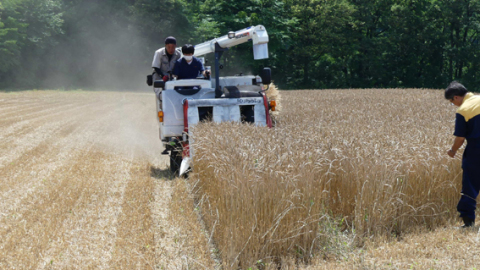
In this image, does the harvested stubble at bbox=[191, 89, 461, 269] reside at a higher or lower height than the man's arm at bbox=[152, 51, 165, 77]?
lower

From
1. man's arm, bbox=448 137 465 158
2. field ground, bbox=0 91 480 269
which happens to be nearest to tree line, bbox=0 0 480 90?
field ground, bbox=0 91 480 269

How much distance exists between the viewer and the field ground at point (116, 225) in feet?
14.0

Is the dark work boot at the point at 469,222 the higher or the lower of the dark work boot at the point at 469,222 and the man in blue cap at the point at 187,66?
the lower

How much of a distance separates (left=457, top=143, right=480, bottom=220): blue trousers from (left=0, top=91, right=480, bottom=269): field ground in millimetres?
258

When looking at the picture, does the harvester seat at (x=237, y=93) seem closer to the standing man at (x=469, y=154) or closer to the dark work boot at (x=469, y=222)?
the standing man at (x=469, y=154)

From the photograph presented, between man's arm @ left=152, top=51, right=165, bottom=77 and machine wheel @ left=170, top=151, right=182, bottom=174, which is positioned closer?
machine wheel @ left=170, top=151, right=182, bottom=174

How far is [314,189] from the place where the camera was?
4488 millimetres

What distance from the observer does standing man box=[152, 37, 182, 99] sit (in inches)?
362

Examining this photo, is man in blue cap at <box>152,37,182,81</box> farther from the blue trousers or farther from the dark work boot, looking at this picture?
the dark work boot

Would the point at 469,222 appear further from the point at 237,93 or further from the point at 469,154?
the point at 237,93

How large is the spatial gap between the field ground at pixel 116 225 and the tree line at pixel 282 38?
32.9m

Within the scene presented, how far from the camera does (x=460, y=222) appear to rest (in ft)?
16.9

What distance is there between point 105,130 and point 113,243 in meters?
10.4

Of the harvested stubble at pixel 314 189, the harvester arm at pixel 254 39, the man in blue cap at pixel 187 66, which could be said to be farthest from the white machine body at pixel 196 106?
the harvested stubble at pixel 314 189
